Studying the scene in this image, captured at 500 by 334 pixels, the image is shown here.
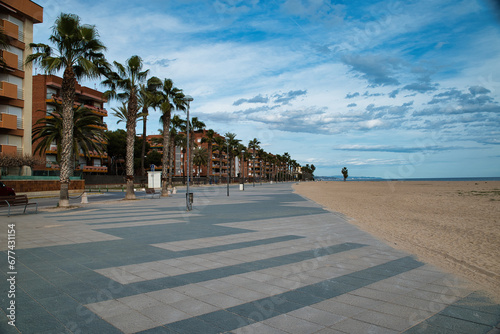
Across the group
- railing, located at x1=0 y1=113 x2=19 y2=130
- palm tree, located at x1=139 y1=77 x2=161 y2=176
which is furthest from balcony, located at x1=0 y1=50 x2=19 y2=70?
palm tree, located at x1=139 y1=77 x2=161 y2=176

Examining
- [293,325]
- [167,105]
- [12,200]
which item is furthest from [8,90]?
[293,325]

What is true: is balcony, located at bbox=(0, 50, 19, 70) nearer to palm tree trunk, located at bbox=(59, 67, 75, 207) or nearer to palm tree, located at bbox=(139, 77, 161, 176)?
palm tree, located at bbox=(139, 77, 161, 176)

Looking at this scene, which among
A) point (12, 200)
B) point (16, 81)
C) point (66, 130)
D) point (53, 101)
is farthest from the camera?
point (53, 101)

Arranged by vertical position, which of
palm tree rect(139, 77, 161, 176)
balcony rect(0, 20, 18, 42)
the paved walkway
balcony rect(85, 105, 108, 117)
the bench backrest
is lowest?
the paved walkway

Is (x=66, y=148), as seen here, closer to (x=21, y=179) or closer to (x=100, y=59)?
(x=100, y=59)

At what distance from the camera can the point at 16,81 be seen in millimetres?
34094

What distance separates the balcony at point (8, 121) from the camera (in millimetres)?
32500

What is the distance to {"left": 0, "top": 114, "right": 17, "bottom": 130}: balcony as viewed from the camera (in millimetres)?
32500

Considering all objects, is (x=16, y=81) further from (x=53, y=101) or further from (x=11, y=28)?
(x=53, y=101)

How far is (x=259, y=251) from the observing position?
25.0 feet

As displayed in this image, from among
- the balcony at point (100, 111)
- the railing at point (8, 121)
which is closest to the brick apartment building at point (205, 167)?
the balcony at point (100, 111)

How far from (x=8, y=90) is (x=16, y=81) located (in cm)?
182

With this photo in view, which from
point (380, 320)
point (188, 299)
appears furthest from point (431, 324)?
point (188, 299)

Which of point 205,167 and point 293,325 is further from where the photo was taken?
point 205,167
